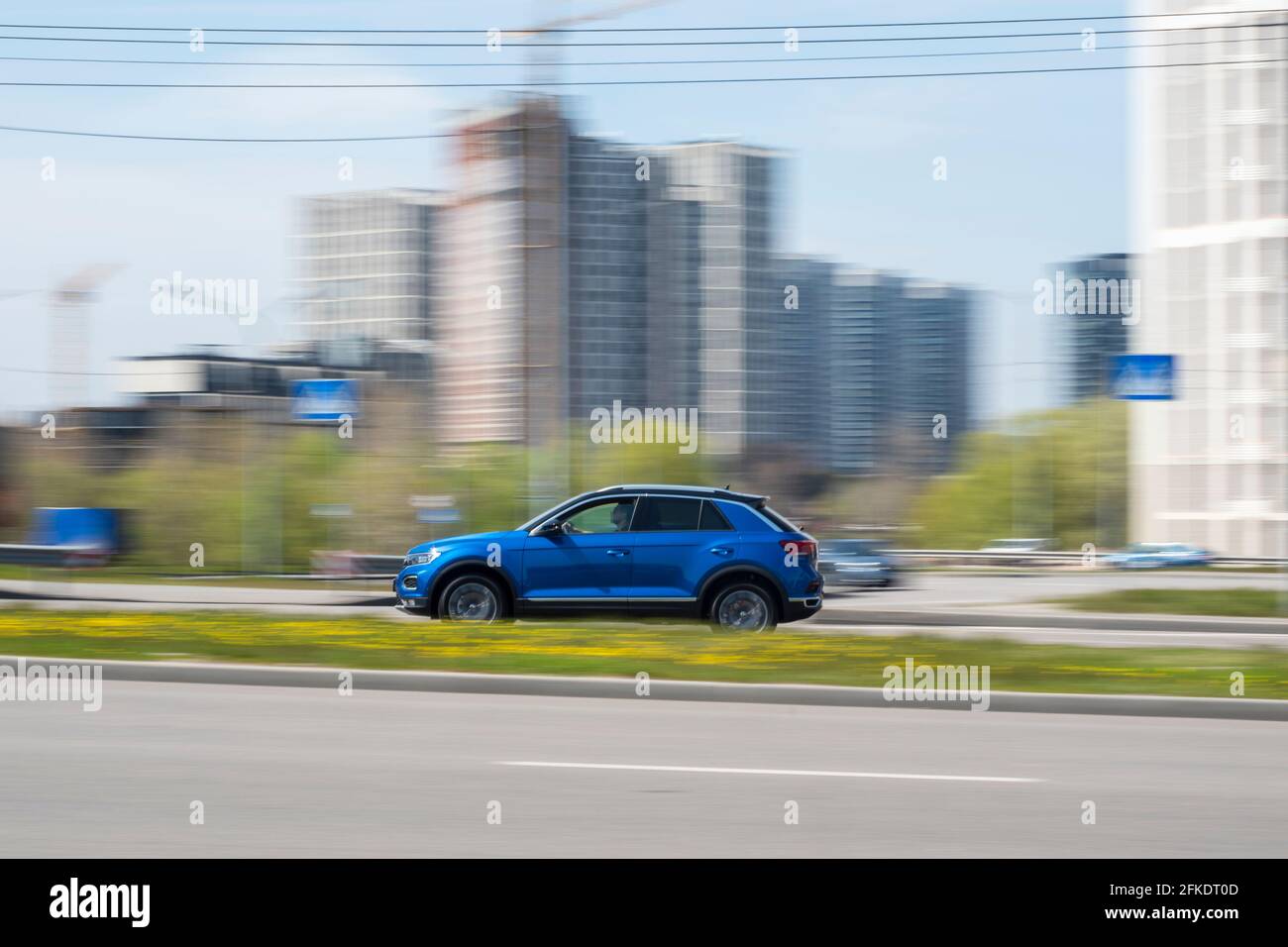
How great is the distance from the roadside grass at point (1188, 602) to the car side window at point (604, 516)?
381 inches

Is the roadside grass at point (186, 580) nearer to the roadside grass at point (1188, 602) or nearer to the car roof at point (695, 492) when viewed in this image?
the car roof at point (695, 492)

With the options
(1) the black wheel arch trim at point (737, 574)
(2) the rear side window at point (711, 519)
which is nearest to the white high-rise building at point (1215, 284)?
(1) the black wheel arch trim at point (737, 574)

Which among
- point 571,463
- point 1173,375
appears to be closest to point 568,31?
point 1173,375

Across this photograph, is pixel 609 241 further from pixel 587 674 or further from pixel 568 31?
pixel 587 674

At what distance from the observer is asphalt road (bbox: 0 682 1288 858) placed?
6418 mm

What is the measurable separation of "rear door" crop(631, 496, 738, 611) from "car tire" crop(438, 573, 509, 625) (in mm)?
1600

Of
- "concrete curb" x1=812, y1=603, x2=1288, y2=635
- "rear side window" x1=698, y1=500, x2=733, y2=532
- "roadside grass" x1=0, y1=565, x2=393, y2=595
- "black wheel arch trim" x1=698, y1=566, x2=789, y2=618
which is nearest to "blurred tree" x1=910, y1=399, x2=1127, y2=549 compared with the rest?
"roadside grass" x1=0, y1=565, x2=393, y2=595

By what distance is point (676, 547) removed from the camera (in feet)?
51.3

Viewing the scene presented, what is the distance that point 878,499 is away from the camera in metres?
93.1

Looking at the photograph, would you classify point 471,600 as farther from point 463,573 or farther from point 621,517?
point 621,517

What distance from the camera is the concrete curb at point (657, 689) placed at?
1052 centimetres

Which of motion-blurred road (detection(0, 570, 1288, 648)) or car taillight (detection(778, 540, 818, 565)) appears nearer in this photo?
car taillight (detection(778, 540, 818, 565))

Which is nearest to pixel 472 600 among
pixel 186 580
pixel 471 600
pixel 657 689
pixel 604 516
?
pixel 471 600

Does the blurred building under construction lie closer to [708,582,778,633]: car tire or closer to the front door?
the front door
